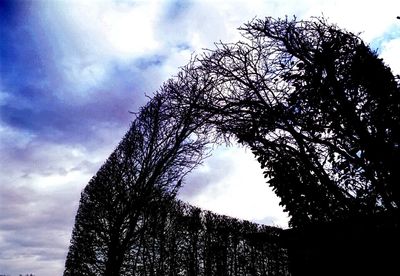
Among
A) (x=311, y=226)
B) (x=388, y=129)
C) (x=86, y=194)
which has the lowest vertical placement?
(x=311, y=226)

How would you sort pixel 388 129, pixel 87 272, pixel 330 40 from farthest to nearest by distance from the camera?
pixel 87 272 → pixel 330 40 → pixel 388 129

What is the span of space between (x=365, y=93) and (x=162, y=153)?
29.6 feet

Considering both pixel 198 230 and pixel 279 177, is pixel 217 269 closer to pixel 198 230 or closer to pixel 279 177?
pixel 198 230

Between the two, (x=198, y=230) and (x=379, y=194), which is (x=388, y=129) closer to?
(x=379, y=194)

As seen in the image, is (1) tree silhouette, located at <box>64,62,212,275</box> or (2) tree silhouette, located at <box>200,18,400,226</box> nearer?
(2) tree silhouette, located at <box>200,18,400,226</box>

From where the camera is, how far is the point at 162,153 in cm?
1368

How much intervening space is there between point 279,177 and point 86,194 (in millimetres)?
13761

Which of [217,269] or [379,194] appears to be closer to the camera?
[379,194]

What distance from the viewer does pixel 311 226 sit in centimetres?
635

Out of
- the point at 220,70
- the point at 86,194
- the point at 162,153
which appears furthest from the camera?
the point at 86,194

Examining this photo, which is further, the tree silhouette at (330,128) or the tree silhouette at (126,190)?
the tree silhouette at (126,190)

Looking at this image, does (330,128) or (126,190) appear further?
(126,190)

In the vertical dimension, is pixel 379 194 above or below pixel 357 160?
below

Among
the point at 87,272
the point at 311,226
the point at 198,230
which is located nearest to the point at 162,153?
the point at 87,272
